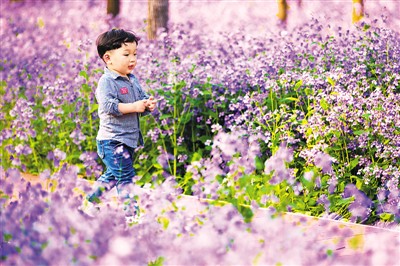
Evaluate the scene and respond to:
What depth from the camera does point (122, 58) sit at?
4.36m

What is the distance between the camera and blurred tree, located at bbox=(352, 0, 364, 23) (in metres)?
9.32

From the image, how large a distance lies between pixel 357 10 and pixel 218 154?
20.4 feet

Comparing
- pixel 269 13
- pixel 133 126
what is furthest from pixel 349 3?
pixel 133 126

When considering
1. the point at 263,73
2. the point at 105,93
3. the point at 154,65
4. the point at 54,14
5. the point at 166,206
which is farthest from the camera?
the point at 54,14

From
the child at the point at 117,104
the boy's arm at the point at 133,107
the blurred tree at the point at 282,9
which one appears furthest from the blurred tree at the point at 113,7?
the boy's arm at the point at 133,107

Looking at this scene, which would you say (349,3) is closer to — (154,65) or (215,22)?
(215,22)

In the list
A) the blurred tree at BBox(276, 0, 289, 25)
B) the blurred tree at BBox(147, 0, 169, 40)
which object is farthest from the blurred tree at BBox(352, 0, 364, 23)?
the blurred tree at BBox(147, 0, 169, 40)

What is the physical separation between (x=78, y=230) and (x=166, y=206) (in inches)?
26.1

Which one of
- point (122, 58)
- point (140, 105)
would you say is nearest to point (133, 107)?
point (140, 105)

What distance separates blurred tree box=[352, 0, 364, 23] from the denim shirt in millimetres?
5525

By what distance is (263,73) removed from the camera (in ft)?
18.7

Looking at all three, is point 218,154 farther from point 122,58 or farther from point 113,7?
point 113,7

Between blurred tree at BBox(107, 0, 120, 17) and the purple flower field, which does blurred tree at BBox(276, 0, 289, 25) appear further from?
blurred tree at BBox(107, 0, 120, 17)

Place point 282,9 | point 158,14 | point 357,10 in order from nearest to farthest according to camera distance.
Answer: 1. point 158,14
2. point 357,10
3. point 282,9
